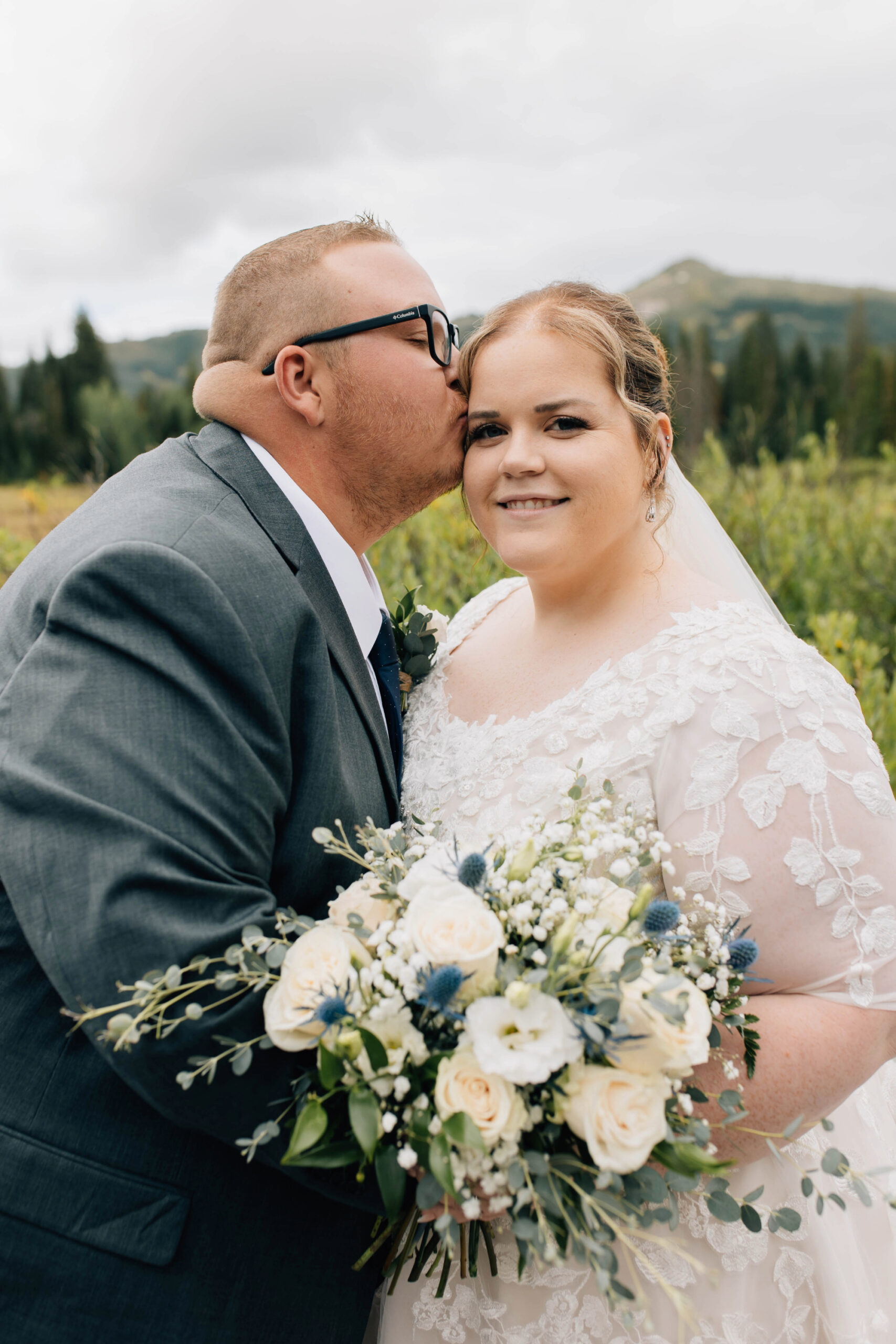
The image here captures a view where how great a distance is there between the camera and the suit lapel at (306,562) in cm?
248

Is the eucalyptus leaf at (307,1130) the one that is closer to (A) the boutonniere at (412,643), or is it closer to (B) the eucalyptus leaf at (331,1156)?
(B) the eucalyptus leaf at (331,1156)

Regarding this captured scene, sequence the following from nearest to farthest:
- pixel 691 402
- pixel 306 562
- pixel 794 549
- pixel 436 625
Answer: pixel 306 562 → pixel 436 625 → pixel 794 549 → pixel 691 402

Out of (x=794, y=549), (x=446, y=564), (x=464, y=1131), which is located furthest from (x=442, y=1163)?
(x=794, y=549)

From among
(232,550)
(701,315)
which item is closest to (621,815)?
(232,550)

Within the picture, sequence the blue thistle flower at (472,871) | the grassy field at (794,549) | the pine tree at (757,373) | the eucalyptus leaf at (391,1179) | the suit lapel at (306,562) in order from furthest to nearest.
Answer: the pine tree at (757,373) < the grassy field at (794,549) < the suit lapel at (306,562) < the blue thistle flower at (472,871) < the eucalyptus leaf at (391,1179)

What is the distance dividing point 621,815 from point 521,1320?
1271 mm

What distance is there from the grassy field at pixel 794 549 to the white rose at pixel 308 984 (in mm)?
3383

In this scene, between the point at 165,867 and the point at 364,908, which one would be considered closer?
the point at 165,867

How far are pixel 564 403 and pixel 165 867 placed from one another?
1791 millimetres

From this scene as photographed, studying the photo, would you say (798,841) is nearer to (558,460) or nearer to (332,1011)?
(332,1011)

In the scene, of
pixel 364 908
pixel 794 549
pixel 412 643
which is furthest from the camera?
pixel 794 549

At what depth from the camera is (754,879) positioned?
6.89 feet

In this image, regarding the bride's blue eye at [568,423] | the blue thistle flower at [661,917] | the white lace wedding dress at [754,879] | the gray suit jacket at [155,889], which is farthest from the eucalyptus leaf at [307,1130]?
the bride's blue eye at [568,423]

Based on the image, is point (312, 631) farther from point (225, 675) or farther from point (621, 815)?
point (621, 815)
